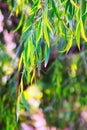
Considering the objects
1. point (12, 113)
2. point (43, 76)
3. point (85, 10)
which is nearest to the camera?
point (85, 10)

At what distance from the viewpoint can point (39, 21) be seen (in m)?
1.00

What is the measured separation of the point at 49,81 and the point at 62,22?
151 centimetres

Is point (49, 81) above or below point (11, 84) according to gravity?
above

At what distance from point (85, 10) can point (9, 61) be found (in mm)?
968

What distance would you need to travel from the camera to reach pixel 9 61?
1907mm

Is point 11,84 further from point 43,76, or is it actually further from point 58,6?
point 58,6

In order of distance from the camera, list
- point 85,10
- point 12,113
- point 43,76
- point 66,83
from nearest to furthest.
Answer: point 85,10 < point 12,113 < point 66,83 < point 43,76

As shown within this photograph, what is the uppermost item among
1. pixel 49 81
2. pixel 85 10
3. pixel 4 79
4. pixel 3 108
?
pixel 49 81

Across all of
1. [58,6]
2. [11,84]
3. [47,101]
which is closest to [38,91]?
[47,101]

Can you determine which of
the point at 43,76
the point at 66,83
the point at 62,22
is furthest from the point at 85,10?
the point at 43,76

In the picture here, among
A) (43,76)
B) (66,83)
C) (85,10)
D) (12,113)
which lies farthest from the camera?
(43,76)

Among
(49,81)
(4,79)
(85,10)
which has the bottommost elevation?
(85,10)

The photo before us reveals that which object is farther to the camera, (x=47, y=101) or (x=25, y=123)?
(x=47, y=101)

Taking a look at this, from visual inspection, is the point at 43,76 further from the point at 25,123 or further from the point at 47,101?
the point at 25,123
